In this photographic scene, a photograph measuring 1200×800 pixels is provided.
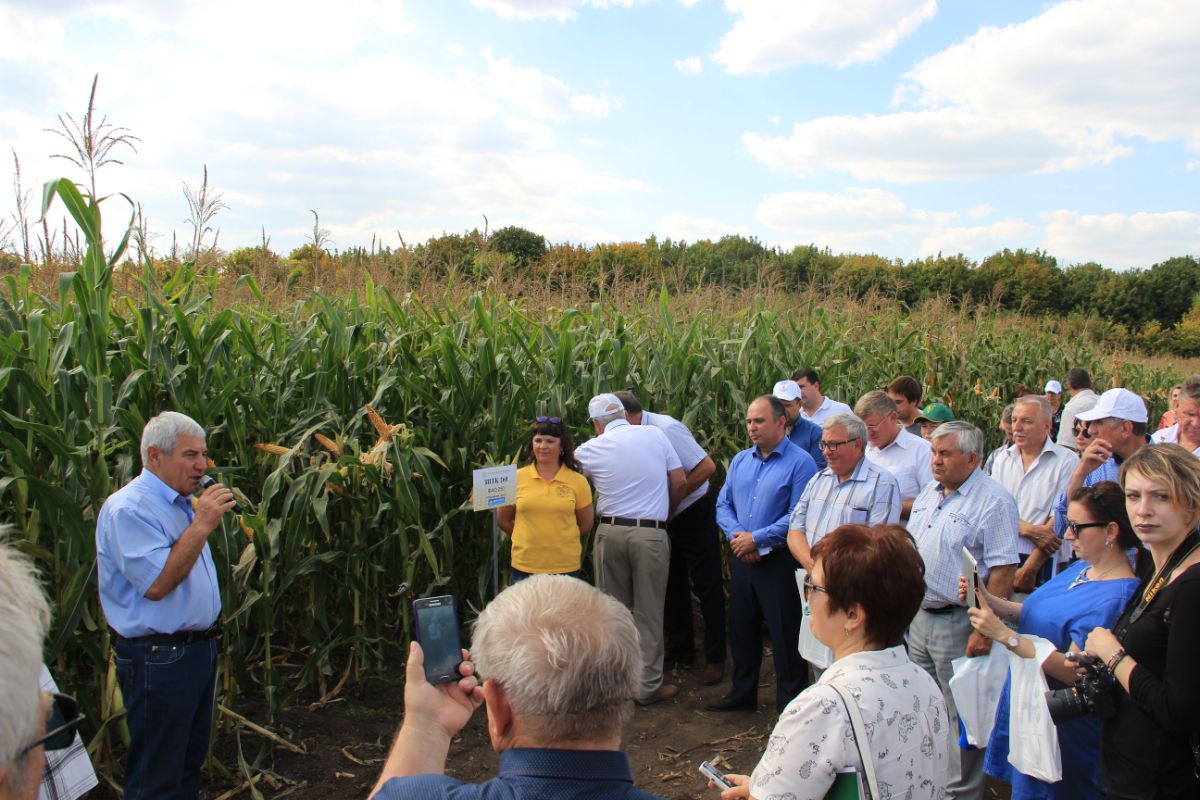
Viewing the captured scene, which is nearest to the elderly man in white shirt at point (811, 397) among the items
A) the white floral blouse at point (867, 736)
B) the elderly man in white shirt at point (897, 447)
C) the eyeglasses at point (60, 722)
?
the elderly man in white shirt at point (897, 447)

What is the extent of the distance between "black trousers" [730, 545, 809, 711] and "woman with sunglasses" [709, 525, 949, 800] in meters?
2.66

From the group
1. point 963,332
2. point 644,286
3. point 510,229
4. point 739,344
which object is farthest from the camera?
point 510,229

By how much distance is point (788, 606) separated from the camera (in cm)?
512

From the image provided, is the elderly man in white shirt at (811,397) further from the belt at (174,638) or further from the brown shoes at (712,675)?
the belt at (174,638)

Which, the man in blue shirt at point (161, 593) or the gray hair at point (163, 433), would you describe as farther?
the gray hair at point (163, 433)

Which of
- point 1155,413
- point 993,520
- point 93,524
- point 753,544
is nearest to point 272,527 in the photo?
point 93,524

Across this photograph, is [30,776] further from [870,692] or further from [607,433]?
[607,433]

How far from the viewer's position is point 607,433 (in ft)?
18.0

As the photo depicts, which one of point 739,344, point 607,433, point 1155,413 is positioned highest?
point 739,344

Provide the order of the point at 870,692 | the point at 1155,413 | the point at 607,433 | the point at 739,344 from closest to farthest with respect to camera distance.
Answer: the point at 870,692, the point at 607,433, the point at 739,344, the point at 1155,413

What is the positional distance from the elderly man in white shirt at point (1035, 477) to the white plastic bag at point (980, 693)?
1376 millimetres

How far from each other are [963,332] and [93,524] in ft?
37.6

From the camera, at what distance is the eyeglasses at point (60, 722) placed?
1.27m

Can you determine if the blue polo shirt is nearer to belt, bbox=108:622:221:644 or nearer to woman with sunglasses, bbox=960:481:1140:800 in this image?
woman with sunglasses, bbox=960:481:1140:800
